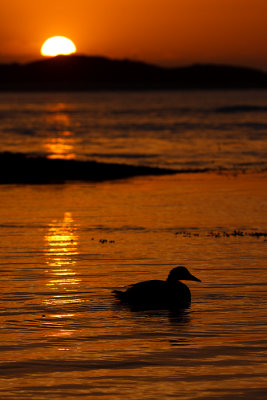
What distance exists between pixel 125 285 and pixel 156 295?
55.0 inches

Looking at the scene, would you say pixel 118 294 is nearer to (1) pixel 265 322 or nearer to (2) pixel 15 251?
(1) pixel 265 322

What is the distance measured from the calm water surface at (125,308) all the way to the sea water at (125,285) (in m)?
0.02

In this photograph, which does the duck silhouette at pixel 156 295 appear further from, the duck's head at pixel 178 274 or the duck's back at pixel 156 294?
the duck's head at pixel 178 274

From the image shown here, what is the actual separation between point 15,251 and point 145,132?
5956cm

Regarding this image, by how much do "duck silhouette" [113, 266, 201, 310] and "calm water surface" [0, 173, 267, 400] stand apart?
0.24 m

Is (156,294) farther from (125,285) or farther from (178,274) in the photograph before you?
(125,285)

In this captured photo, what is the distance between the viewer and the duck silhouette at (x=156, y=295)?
13812 millimetres

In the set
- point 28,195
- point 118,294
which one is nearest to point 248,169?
point 28,195

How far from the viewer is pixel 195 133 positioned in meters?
75.6

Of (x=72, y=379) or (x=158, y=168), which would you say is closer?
(x=72, y=379)

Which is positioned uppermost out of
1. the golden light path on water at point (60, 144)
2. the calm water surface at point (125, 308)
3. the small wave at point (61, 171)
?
the golden light path on water at point (60, 144)

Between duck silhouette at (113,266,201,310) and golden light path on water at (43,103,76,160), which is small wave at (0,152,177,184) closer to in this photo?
golden light path on water at (43,103,76,160)

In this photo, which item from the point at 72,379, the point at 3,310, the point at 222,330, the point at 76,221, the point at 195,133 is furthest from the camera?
the point at 195,133

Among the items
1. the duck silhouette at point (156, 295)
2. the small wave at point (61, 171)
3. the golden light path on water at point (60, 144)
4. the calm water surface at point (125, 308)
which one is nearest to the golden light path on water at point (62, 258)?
the calm water surface at point (125, 308)
